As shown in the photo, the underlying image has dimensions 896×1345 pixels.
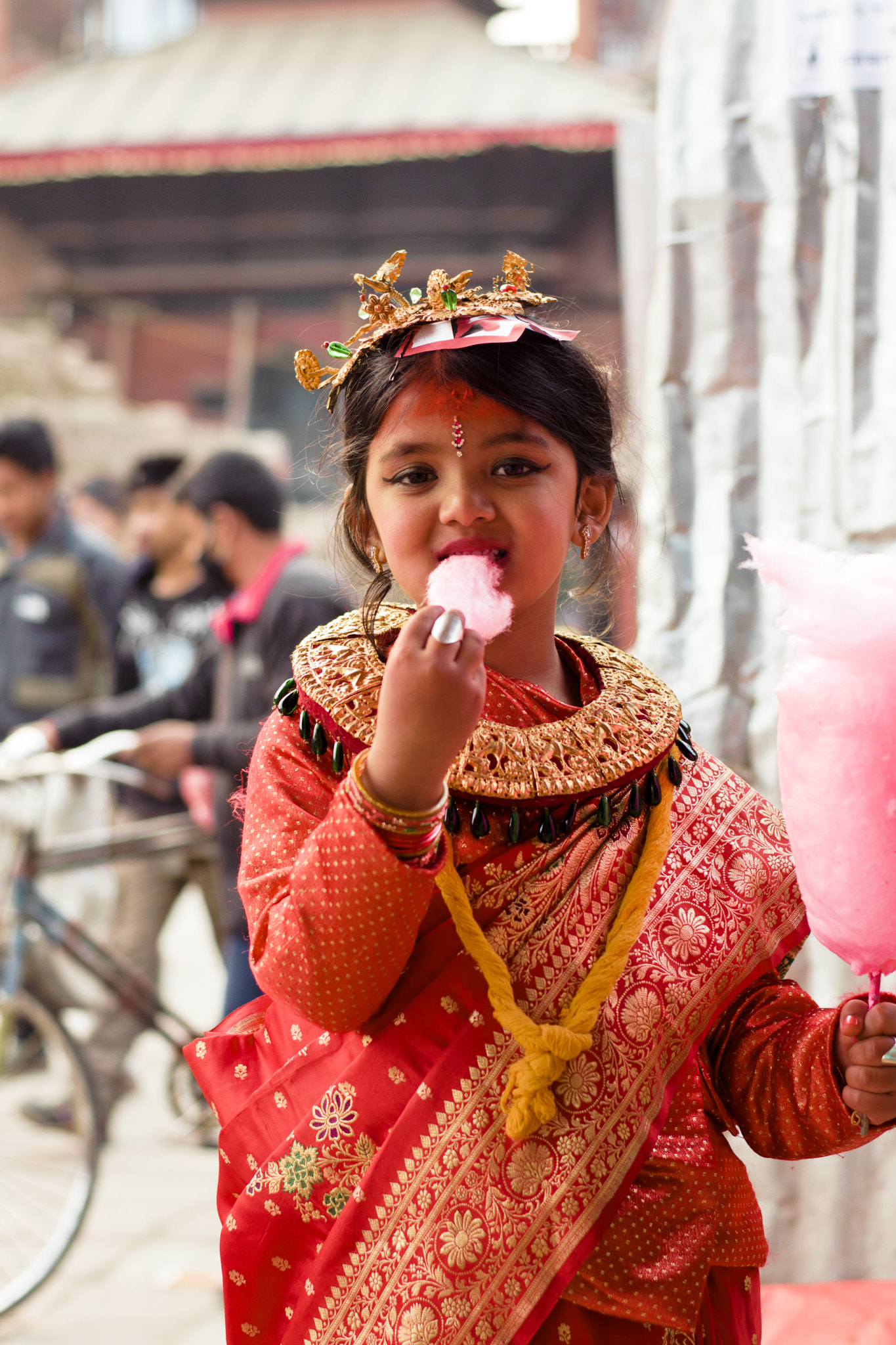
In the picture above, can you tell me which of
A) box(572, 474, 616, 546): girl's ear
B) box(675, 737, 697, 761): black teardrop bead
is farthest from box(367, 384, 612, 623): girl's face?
box(675, 737, 697, 761): black teardrop bead

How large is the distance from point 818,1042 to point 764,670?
950mm

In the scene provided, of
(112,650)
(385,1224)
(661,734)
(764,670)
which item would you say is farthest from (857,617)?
(112,650)

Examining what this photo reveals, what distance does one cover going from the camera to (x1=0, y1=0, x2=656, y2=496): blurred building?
8273 mm

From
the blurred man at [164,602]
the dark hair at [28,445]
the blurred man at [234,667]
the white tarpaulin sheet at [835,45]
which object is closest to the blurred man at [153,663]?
the blurred man at [164,602]

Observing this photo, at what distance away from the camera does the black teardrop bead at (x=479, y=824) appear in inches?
41.2

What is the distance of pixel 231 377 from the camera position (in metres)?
9.52

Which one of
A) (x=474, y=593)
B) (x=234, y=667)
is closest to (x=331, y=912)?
(x=474, y=593)

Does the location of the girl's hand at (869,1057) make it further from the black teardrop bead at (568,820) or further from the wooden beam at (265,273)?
the wooden beam at (265,273)

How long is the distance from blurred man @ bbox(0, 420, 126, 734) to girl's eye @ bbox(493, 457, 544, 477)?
357cm

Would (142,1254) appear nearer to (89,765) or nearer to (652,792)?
(89,765)

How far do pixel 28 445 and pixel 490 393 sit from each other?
12.3 ft

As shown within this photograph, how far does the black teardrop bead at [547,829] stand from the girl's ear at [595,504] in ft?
1.03

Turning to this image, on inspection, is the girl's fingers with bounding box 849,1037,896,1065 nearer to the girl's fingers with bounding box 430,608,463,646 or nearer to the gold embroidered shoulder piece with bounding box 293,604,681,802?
the gold embroidered shoulder piece with bounding box 293,604,681,802

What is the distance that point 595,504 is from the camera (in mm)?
1245
